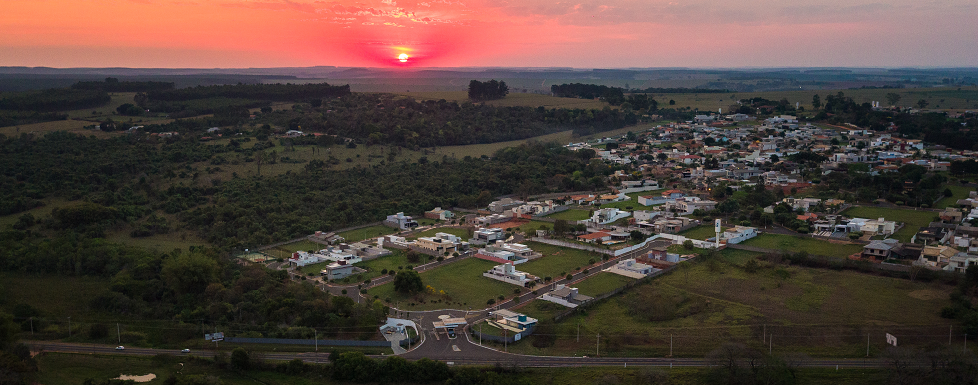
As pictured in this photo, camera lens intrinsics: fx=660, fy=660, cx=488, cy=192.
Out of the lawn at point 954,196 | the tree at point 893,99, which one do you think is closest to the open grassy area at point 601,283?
the lawn at point 954,196

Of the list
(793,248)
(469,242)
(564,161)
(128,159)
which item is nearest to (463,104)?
(564,161)

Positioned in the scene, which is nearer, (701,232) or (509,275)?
(509,275)

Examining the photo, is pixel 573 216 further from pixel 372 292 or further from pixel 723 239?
pixel 372 292

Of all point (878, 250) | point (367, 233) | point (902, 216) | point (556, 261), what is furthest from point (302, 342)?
point (902, 216)

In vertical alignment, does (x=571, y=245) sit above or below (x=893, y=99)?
below

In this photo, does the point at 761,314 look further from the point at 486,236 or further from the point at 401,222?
the point at 401,222
